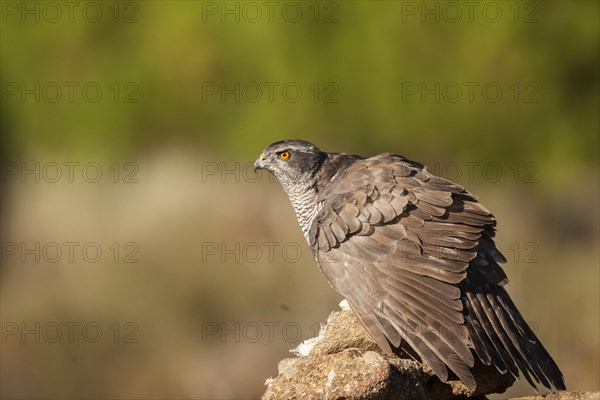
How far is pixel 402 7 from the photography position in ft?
52.3

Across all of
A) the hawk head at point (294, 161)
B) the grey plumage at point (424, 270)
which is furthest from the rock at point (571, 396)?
the hawk head at point (294, 161)

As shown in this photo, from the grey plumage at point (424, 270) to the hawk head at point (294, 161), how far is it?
623 millimetres

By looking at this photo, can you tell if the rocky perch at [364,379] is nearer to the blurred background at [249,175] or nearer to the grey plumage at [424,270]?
the grey plumage at [424,270]

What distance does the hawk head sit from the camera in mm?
9602

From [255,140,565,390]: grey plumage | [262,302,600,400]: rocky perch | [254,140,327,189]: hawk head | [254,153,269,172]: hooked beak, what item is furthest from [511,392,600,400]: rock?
[254,153,269,172]: hooked beak

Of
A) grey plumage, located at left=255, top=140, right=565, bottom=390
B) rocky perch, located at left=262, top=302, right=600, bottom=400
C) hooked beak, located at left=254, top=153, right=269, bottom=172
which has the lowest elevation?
rocky perch, located at left=262, top=302, right=600, bottom=400

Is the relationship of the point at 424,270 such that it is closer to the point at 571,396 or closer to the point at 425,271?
the point at 425,271

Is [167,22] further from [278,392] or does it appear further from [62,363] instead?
[278,392]

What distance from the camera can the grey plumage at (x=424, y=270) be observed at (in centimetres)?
784

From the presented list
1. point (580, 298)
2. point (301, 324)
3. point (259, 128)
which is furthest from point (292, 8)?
point (580, 298)

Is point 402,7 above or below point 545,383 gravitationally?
above

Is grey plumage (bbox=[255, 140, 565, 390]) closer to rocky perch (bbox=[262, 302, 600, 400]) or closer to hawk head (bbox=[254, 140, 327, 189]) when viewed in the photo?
rocky perch (bbox=[262, 302, 600, 400])

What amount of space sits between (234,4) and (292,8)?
3.10 ft

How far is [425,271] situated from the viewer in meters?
8.07
